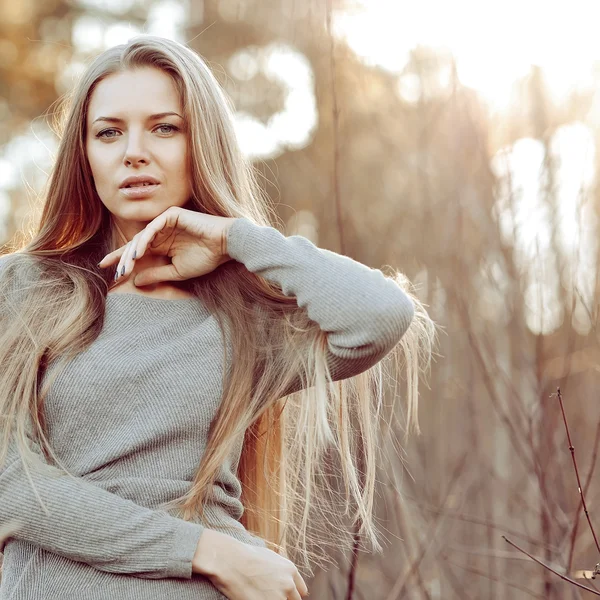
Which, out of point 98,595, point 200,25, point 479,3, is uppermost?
point 200,25

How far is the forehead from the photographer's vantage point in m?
2.06

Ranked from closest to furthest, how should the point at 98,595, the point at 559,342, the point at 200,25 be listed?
the point at 98,595
the point at 559,342
the point at 200,25

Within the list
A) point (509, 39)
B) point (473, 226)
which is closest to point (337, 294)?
point (473, 226)

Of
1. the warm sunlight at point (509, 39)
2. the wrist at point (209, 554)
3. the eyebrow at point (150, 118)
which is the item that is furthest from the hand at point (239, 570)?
the warm sunlight at point (509, 39)

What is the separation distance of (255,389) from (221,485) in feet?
0.74

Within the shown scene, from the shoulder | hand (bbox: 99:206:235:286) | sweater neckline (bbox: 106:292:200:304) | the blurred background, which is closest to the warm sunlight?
the blurred background

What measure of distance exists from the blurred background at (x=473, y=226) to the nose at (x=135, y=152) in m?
0.49

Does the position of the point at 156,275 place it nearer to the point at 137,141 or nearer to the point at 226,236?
the point at 226,236

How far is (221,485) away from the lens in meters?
1.95

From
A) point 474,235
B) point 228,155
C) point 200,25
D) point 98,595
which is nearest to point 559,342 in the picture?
point 474,235

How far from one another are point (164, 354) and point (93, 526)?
1.35 ft

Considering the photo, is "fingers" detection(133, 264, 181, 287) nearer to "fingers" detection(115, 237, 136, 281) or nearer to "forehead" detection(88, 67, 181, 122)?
"fingers" detection(115, 237, 136, 281)

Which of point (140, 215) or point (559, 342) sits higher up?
point (559, 342)

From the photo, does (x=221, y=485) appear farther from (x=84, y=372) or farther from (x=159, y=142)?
(x=159, y=142)
